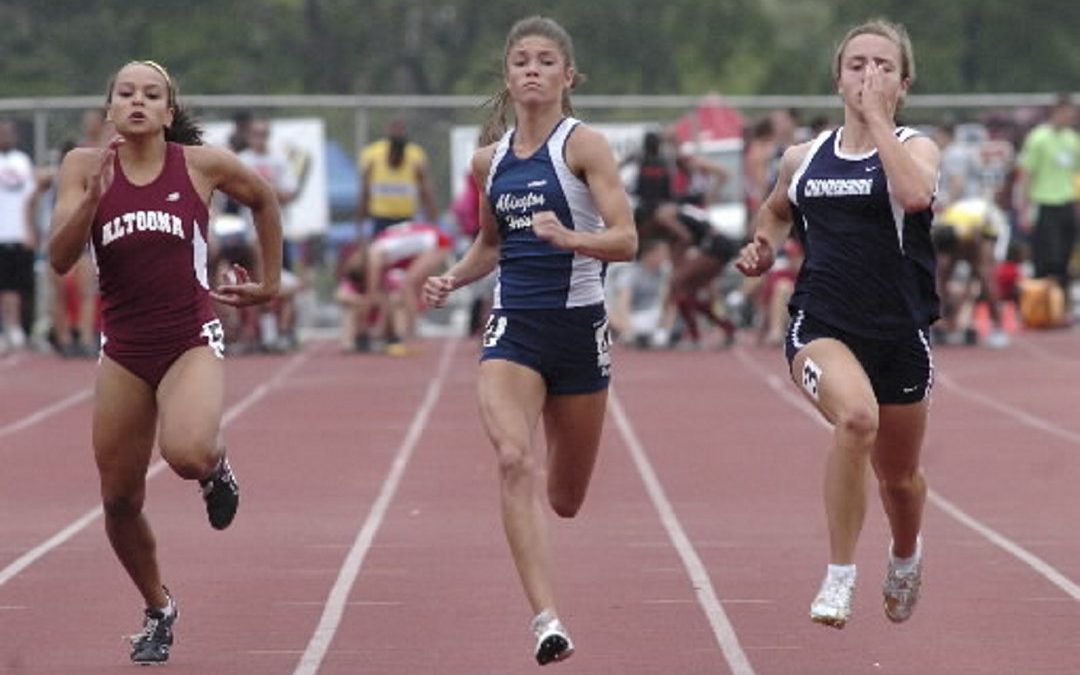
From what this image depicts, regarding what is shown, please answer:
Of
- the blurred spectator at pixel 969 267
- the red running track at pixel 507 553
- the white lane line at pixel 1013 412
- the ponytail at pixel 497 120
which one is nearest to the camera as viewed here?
the red running track at pixel 507 553

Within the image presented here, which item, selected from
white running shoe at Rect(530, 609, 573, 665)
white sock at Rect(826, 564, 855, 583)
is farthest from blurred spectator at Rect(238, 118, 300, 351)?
white running shoe at Rect(530, 609, 573, 665)

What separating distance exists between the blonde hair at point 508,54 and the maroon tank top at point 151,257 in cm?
97

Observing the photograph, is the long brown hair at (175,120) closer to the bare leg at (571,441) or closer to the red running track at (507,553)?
the bare leg at (571,441)

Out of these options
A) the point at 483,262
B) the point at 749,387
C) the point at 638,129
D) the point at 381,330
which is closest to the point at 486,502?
the point at 483,262

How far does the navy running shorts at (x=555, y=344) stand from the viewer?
29.5ft

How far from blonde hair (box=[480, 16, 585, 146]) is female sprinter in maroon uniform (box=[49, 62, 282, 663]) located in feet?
3.06

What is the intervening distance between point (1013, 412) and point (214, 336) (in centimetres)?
1125

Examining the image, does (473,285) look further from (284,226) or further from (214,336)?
(214,336)

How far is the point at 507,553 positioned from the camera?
12023 millimetres

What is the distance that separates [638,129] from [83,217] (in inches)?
812

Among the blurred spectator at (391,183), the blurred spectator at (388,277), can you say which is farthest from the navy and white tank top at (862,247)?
the blurred spectator at (391,183)

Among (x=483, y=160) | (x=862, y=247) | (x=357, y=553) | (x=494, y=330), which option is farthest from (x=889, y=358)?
(x=357, y=553)

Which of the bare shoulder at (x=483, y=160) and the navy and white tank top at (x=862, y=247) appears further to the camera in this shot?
the bare shoulder at (x=483, y=160)

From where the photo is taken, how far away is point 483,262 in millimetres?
9469
